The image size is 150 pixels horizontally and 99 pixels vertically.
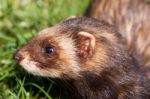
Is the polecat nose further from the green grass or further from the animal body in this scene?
the green grass

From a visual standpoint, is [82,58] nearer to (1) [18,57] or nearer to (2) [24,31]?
(1) [18,57]

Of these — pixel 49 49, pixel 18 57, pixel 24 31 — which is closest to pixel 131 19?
pixel 24 31

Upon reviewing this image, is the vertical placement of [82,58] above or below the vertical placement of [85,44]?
below

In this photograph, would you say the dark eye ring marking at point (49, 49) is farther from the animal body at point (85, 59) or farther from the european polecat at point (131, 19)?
the european polecat at point (131, 19)

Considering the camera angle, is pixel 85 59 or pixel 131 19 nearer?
pixel 85 59

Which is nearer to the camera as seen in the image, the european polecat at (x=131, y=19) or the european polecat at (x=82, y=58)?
the european polecat at (x=82, y=58)

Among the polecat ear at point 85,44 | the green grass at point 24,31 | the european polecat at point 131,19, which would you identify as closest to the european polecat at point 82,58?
the polecat ear at point 85,44
